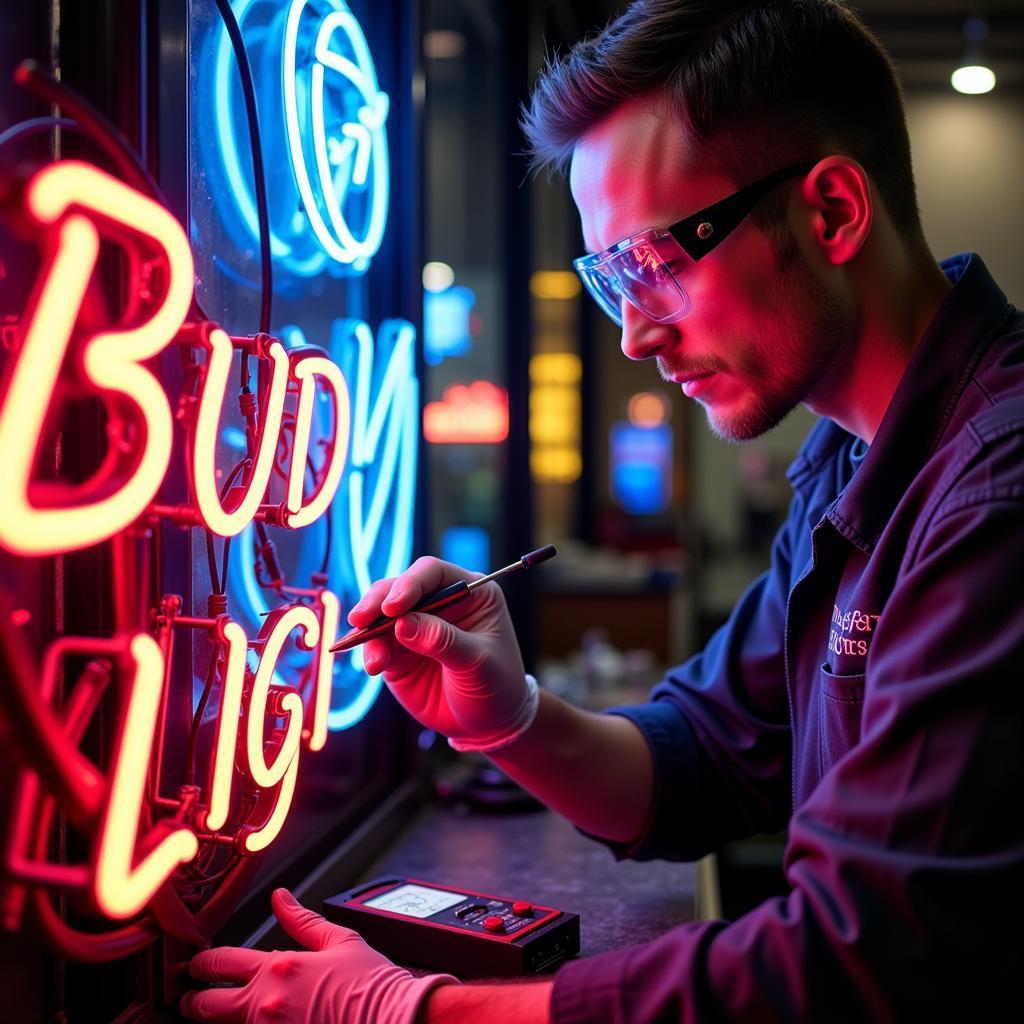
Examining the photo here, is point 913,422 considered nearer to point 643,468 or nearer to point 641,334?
point 641,334

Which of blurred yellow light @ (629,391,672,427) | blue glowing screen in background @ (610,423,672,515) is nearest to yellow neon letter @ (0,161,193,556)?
blue glowing screen in background @ (610,423,672,515)

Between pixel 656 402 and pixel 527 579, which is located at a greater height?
pixel 656 402

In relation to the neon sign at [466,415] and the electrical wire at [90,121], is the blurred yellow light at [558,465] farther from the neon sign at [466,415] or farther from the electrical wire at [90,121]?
the electrical wire at [90,121]

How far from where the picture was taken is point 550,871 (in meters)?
1.73

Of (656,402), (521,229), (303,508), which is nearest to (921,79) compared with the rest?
(656,402)

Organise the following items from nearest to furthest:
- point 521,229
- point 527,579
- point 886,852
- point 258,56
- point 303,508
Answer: point 886,852
point 303,508
point 258,56
point 527,579
point 521,229

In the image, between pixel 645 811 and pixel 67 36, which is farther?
pixel 645 811

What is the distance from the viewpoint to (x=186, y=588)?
1.16 meters

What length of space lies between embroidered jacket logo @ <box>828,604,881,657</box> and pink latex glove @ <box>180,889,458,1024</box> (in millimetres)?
643

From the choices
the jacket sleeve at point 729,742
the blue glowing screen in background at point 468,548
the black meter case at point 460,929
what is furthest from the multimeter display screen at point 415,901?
the blue glowing screen in background at point 468,548

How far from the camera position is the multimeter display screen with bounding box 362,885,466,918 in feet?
4.54

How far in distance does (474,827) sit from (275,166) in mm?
1238

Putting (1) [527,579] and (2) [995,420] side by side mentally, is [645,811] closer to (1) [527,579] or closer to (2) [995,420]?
(2) [995,420]

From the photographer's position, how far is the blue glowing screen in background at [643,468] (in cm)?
929
